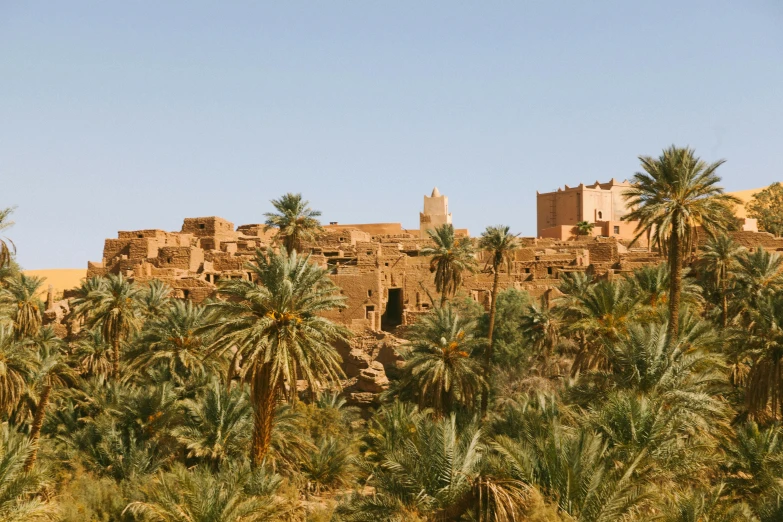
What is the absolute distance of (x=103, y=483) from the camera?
21875 mm

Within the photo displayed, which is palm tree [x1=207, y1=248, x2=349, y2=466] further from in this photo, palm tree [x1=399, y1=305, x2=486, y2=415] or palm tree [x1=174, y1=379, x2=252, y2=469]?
palm tree [x1=399, y1=305, x2=486, y2=415]

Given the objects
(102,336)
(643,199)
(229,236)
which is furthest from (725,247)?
(229,236)

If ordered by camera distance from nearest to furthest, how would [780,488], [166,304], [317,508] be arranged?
[780,488]
[317,508]
[166,304]

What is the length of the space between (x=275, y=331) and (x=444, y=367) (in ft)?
27.5

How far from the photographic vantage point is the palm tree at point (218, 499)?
642 inches

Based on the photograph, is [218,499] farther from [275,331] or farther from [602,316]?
[602,316]

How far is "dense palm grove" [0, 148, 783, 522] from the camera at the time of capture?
1552cm

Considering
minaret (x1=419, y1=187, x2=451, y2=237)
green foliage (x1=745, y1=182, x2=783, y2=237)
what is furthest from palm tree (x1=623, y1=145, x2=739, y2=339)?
minaret (x1=419, y1=187, x2=451, y2=237)

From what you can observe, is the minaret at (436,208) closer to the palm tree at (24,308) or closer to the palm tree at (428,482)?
the palm tree at (24,308)

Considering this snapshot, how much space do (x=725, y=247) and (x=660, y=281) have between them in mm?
8699

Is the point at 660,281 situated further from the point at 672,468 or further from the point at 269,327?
the point at 269,327

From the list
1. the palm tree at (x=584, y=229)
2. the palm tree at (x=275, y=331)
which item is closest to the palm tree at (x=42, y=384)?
the palm tree at (x=275, y=331)

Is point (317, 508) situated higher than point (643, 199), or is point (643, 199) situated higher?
point (643, 199)

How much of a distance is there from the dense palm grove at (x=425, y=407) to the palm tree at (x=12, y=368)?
0.06 meters
